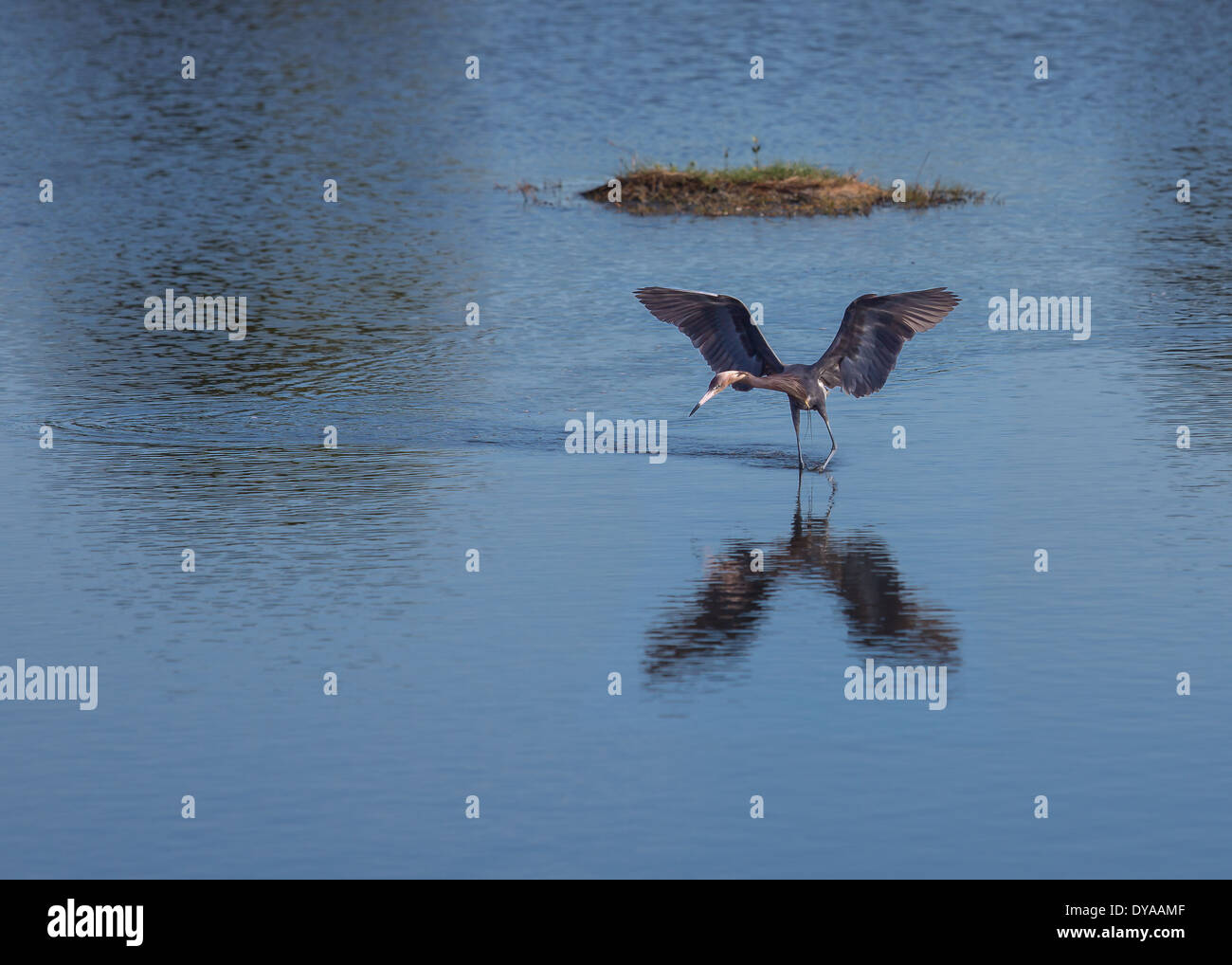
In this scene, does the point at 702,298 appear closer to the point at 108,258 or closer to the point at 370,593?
the point at 370,593

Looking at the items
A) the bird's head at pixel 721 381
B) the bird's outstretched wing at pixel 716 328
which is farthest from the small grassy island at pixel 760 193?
the bird's head at pixel 721 381

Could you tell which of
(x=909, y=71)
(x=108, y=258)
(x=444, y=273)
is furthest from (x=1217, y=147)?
(x=108, y=258)

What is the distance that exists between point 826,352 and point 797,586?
Result: 4111mm

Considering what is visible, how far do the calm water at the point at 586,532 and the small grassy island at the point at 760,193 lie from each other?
0.79 metres

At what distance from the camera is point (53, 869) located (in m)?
9.78

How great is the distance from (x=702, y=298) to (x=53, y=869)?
9.42 metres

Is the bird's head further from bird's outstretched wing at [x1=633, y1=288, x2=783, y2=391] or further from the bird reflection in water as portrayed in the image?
the bird reflection in water

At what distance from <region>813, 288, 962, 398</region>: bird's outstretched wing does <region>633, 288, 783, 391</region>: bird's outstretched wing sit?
21.1 inches

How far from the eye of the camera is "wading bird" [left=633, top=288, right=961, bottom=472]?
1767 centimetres

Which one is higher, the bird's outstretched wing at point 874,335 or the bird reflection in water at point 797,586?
the bird's outstretched wing at point 874,335

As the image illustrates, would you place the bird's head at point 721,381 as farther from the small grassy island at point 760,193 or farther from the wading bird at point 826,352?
the small grassy island at point 760,193

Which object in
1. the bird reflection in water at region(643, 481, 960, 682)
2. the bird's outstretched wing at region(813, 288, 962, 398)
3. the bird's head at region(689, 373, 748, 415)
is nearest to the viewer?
the bird reflection in water at region(643, 481, 960, 682)

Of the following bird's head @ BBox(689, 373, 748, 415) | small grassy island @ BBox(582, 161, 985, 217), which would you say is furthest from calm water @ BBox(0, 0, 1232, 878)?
bird's head @ BBox(689, 373, 748, 415)

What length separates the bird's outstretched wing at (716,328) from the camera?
18.0 metres
